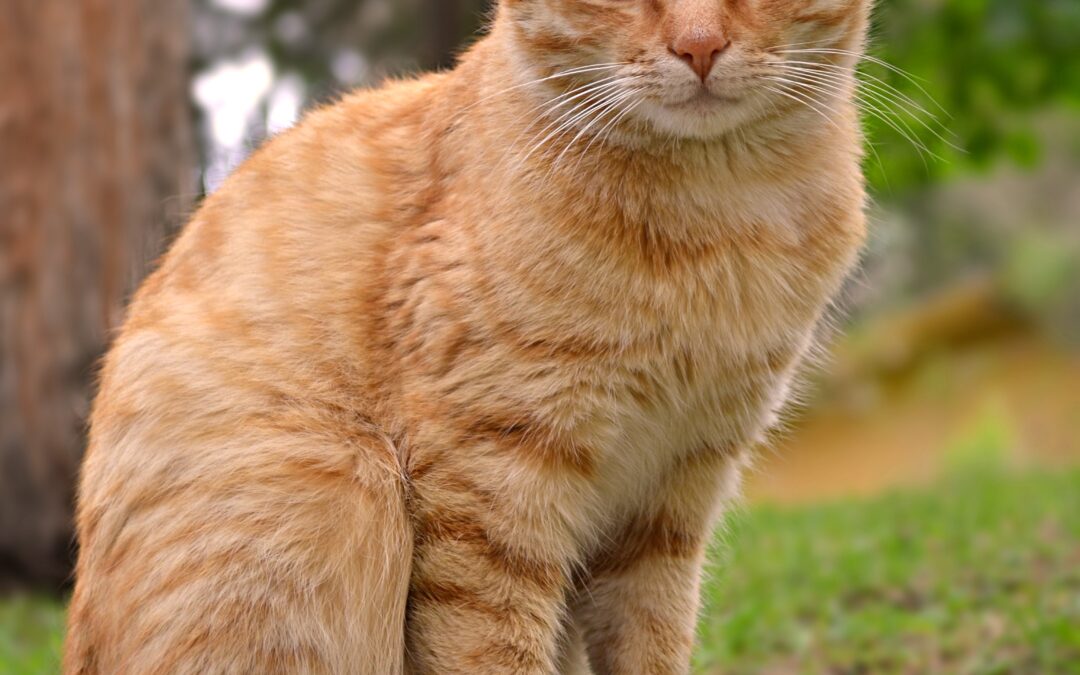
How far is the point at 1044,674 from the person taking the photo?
155 inches

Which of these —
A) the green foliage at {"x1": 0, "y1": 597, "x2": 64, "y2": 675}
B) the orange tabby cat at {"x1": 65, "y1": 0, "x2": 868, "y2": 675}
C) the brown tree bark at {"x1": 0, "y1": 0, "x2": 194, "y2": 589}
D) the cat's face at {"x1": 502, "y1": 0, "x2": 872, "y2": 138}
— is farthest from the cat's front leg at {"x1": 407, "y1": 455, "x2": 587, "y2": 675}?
the brown tree bark at {"x1": 0, "y1": 0, "x2": 194, "y2": 589}

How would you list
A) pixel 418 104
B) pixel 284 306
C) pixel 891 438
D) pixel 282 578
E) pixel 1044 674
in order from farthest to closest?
pixel 891 438, pixel 1044 674, pixel 418 104, pixel 284 306, pixel 282 578

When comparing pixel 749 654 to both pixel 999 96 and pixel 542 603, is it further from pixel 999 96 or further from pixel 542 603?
pixel 999 96

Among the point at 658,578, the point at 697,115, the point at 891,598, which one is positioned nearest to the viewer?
the point at 697,115

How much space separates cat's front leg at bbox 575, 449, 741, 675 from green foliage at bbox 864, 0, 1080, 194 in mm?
4269

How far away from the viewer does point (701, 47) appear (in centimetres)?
259

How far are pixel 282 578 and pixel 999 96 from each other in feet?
20.7

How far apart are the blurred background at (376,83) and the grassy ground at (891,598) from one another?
1 cm

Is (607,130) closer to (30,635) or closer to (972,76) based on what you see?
(30,635)

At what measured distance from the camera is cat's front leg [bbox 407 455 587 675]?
2766mm

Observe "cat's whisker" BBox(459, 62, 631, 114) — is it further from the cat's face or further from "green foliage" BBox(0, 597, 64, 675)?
"green foliage" BBox(0, 597, 64, 675)

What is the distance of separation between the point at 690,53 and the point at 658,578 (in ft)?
4.70

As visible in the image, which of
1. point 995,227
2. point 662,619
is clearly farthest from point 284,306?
point 995,227

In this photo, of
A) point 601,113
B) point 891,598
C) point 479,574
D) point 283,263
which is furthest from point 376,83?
point 891,598
